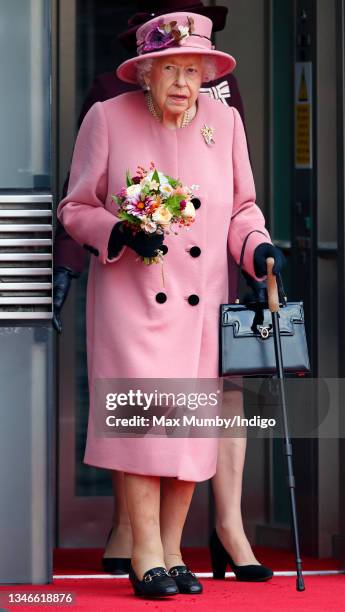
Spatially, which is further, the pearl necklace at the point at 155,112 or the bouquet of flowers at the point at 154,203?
the pearl necklace at the point at 155,112

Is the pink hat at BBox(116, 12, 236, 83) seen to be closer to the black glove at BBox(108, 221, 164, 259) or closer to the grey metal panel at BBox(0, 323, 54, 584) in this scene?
the black glove at BBox(108, 221, 164, 259)

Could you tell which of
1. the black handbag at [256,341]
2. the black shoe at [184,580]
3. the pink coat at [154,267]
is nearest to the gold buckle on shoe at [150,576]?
the black shoe at [184,580]

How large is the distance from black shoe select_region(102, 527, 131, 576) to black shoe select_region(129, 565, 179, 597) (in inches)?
30.1

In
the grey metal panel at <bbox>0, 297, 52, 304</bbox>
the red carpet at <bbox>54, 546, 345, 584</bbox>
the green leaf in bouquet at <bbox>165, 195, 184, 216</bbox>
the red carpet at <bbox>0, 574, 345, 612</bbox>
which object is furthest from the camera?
the red carpet at <bbox>54, 546, 345, 584</bbox>

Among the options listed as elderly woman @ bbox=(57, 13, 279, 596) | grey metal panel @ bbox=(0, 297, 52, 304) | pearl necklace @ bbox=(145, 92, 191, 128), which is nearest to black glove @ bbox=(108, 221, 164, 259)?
elderly woman @ bbox=(57, 13, 279, 596)

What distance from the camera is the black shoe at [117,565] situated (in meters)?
6.30

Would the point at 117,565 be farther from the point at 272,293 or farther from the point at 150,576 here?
the point at 272,293

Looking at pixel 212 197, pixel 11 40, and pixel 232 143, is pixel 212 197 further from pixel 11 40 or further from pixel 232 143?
pixel 11 40

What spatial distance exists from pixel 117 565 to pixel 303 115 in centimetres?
218

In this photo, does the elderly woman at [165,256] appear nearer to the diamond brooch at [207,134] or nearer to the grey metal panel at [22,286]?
the diamond brooch at [207,134]

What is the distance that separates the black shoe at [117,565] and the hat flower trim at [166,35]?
2.01 m

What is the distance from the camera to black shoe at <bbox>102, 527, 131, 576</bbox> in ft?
20.7

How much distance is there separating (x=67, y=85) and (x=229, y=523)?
8.11ft

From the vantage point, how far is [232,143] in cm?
592
